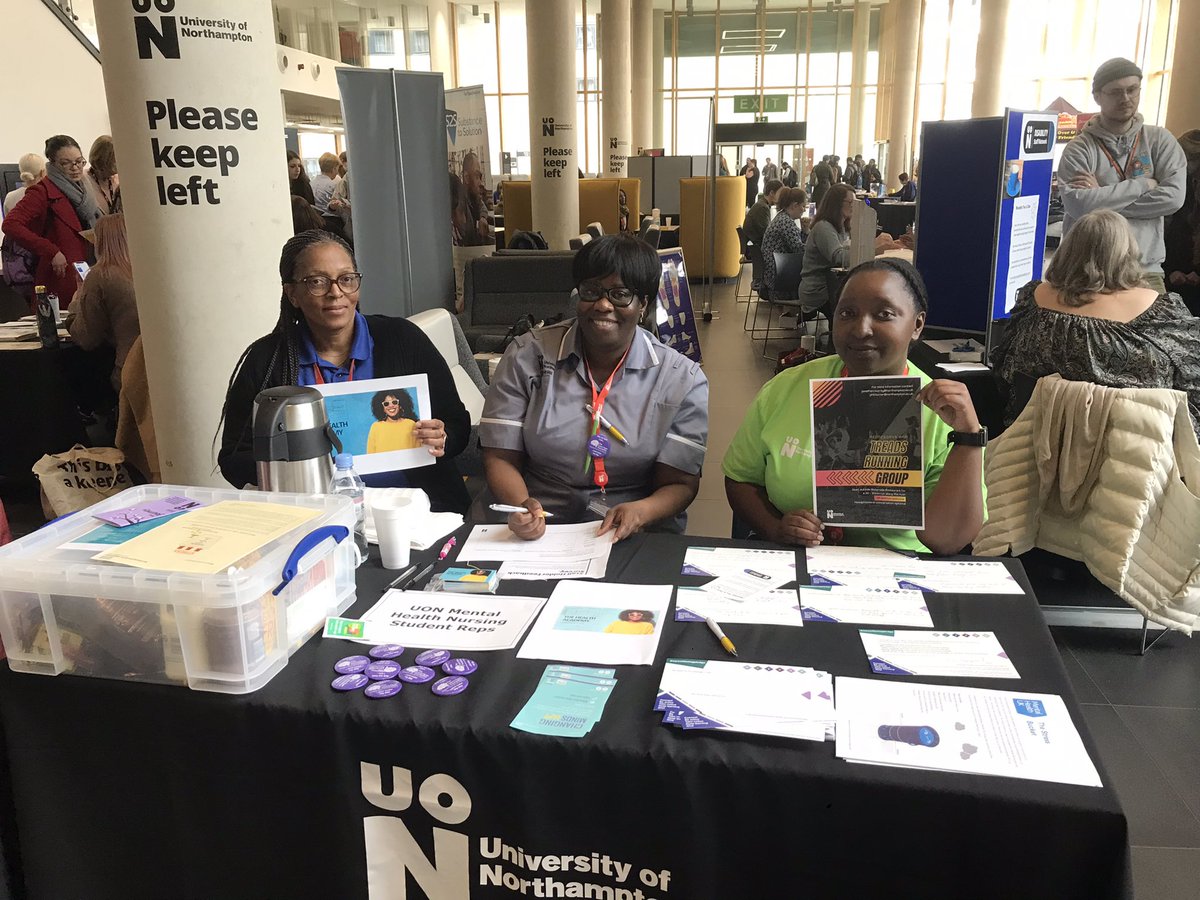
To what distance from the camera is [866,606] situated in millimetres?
1520

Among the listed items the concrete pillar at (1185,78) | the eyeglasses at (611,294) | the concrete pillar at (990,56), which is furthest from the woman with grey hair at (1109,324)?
the concrete pillar at (990,56)

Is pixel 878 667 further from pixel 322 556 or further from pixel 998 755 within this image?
pixel 322 556

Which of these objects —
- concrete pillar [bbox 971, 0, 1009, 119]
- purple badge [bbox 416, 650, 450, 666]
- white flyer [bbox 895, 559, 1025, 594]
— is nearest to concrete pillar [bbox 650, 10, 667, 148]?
concrete pillar [bbox 971, 0, 1009, 119]

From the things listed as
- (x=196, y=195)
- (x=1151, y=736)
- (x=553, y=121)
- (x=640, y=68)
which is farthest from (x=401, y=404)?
(x=640, y=68)

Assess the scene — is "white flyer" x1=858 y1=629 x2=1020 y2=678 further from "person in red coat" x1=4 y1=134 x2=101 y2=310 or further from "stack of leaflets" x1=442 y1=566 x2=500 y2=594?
"person in red coat" x1=4 y1=134 x2=101 y2=310

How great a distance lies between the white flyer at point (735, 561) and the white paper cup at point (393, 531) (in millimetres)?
539

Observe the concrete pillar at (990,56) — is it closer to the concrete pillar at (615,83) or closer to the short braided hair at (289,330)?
the concrete pillar at (615,83)

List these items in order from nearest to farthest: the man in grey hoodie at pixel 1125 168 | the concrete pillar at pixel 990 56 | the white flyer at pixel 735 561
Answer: the white flyer at pixel 735 561 → the man in grey hoodie at pixel 1125 168 → the concrete pillar at pixel 990 56

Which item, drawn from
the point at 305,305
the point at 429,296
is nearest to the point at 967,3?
the point at 429,296

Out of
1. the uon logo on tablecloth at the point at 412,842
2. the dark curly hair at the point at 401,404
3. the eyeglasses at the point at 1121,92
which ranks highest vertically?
the eyeglasses at the point at 1121,92

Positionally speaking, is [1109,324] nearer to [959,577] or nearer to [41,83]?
[959,577]

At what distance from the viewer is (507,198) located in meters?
11.4

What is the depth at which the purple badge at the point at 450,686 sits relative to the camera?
127 centimetres

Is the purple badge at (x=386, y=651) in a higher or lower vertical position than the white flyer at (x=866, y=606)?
higher
